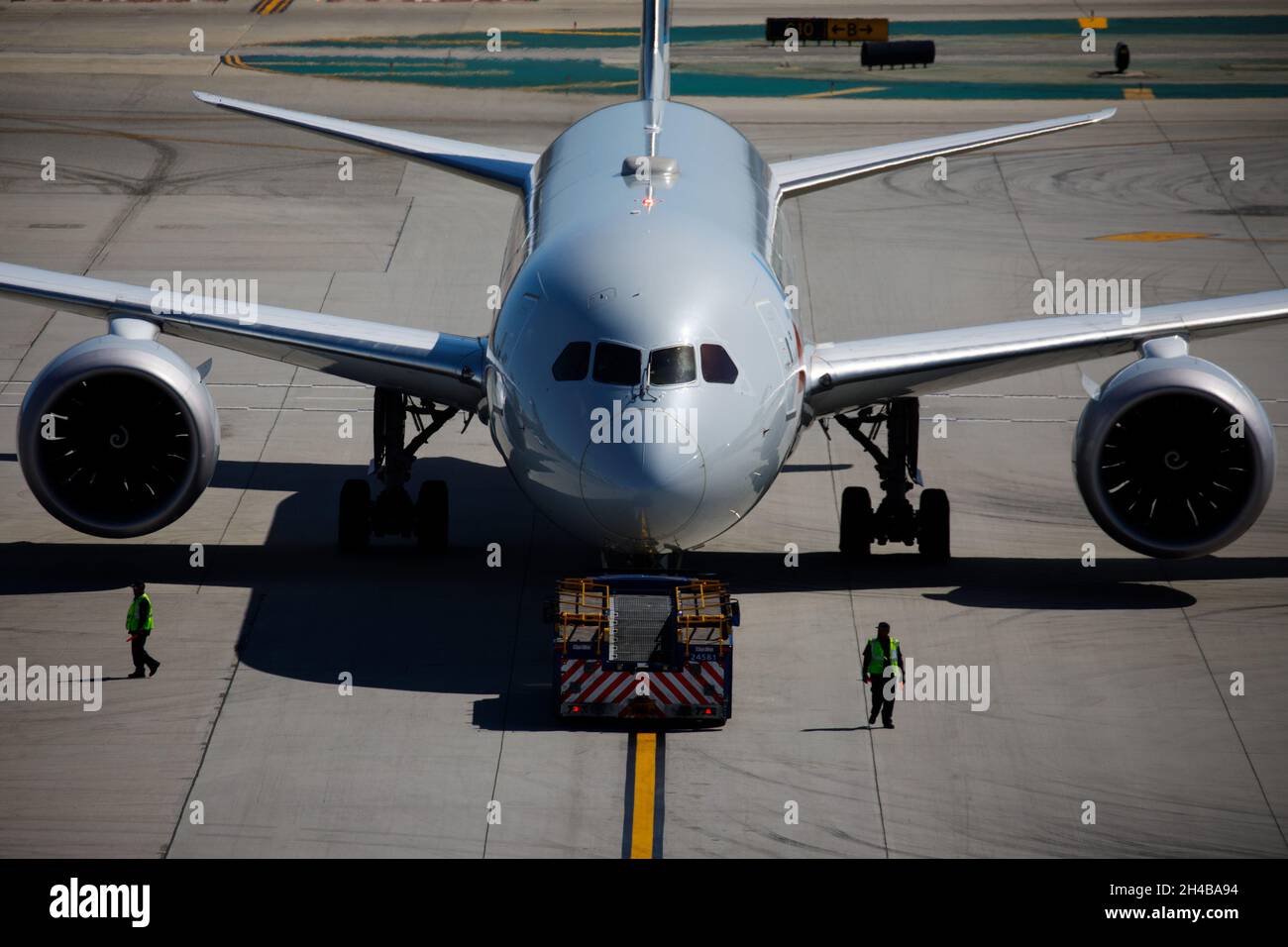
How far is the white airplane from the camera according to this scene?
2042 cm

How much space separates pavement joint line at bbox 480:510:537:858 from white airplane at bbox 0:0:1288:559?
132 cm

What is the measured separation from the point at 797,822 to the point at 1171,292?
21.5m

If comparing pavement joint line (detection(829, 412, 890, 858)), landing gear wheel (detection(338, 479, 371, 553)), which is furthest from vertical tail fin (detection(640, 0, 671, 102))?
landing gear wheel (detection(338, 479, 371, 553))

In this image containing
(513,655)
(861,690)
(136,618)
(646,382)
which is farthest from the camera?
(513,655)

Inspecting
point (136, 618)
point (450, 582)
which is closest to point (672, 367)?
point (450, 582)

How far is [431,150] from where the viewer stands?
97.3 ft

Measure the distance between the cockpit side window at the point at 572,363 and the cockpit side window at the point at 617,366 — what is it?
7.3 inches

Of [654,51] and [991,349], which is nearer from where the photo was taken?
[991,349]

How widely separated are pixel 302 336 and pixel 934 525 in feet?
29.2

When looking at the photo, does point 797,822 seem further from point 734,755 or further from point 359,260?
point 359,260

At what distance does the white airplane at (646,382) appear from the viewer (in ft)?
67.0

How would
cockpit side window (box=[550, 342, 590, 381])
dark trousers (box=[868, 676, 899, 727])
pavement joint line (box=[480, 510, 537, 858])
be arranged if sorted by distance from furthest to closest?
1. dark trousers (box=[868, 676, 899, 727])
2. cockpit side window (box=[550, 342, 590, 381])
3. pavement joint line (box=[480, 510, 537, 858])

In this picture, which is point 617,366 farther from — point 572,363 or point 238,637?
point 238,637

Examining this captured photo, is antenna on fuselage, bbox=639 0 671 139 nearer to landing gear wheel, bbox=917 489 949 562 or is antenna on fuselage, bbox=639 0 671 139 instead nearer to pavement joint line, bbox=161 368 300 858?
pavement joint line, bbox=161 368 300 858
